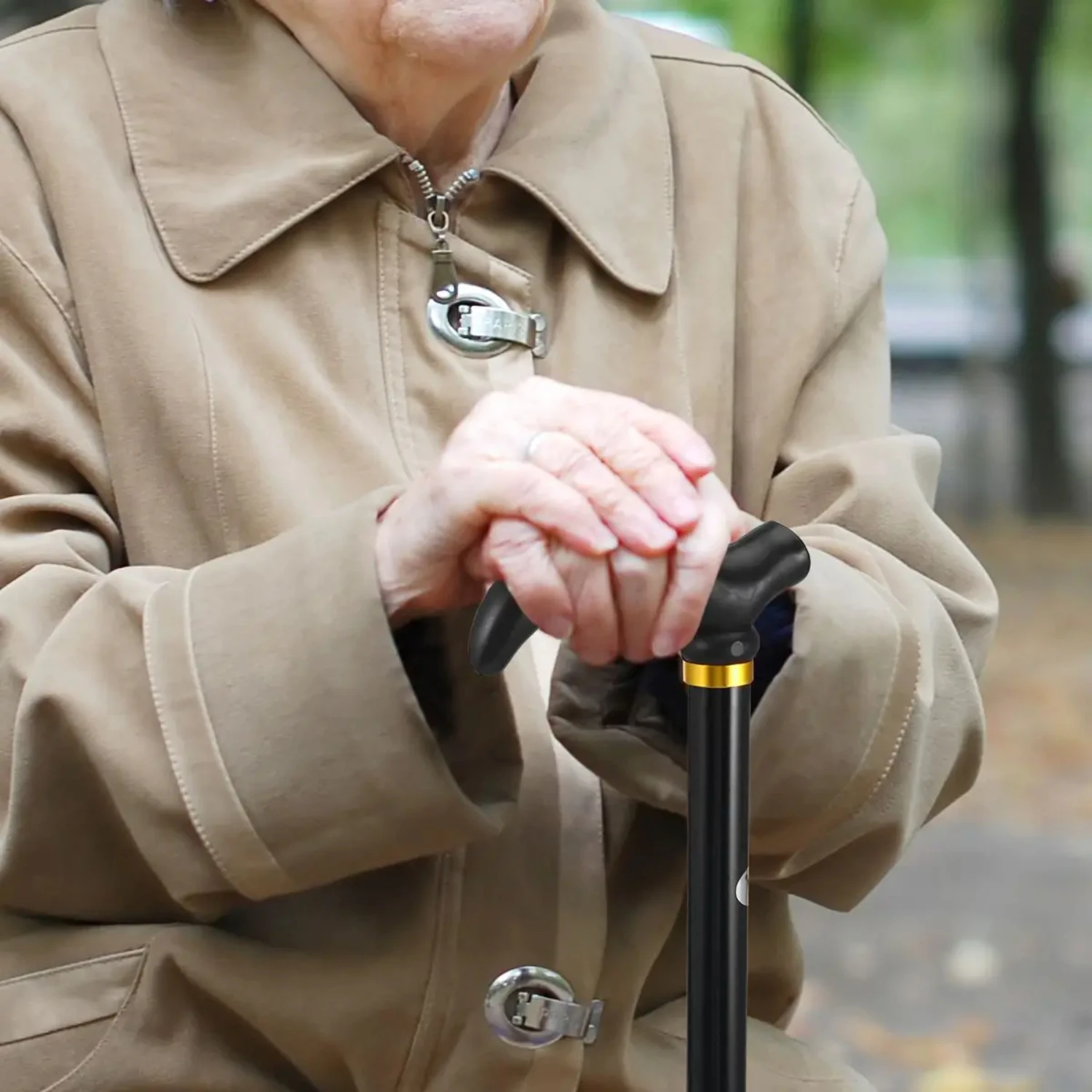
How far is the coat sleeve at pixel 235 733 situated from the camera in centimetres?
101

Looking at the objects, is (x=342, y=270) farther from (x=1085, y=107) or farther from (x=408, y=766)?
(x=1085, y=107)

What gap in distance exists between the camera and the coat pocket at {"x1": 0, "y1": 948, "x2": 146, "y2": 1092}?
1138 mm

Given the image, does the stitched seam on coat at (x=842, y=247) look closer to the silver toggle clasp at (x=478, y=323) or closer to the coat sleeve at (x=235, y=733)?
the silver toggle clasp at (x=478, y=323)

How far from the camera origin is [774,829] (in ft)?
3.73

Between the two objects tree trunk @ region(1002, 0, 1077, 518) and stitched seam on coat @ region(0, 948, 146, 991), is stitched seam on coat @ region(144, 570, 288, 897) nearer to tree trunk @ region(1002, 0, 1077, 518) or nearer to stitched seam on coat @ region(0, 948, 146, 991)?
stitched seam on coat @ region(0, 948, 146, 991)

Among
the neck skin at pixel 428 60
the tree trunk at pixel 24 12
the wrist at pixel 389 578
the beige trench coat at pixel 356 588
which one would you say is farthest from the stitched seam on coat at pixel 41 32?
the tree trunk at pixel 24 12

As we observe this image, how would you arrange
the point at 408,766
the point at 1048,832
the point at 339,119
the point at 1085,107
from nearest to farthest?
the point at 408,766, the point at 339,119, the point at 1048,832, the point at 1085,107

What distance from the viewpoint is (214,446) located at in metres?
1.19

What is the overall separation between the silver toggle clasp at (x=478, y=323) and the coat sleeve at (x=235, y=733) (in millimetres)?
268

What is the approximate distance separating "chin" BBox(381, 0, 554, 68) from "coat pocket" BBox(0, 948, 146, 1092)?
0.65 meters

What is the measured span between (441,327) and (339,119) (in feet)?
0.56

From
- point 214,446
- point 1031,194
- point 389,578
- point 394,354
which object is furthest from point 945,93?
point 389,578

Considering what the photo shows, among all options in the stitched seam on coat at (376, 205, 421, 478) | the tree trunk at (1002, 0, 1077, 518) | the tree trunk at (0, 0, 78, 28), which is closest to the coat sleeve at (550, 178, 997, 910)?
the stitched seam on coat at (376, 205, 421, 478)

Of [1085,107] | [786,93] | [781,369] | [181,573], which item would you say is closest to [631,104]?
[786,93]
